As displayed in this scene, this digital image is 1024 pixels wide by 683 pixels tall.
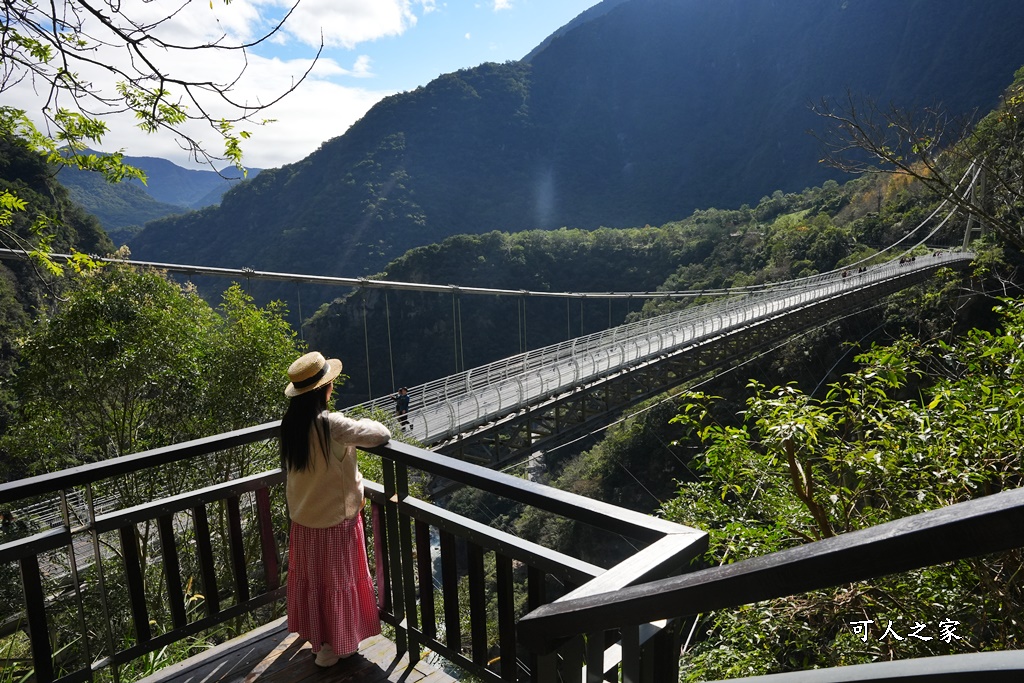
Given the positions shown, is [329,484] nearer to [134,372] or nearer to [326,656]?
[326,656]

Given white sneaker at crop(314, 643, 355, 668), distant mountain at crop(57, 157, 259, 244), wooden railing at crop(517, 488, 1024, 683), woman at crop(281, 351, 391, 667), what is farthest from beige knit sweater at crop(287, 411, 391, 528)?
wooden railing at crop(517, 488, 1024, 683)

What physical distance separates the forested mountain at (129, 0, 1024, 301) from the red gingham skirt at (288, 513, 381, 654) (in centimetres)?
3081

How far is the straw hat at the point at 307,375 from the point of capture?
5.26ft

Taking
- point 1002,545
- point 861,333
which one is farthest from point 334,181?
point 1002,545

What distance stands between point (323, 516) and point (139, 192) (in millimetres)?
40900

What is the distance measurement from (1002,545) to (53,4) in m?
2.25

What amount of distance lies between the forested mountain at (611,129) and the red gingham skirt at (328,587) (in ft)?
101

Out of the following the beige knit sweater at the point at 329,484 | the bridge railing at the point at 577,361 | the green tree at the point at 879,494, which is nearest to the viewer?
the beige knit sweater at the point at 329,484

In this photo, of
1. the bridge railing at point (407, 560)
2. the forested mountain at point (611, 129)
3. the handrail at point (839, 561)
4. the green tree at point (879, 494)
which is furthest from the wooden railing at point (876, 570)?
the forested mountain at point (611, 129)

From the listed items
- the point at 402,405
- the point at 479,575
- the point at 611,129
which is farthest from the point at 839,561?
the point at 611,129

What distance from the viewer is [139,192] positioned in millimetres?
36031

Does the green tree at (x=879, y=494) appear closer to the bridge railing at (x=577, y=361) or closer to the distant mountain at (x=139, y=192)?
the distant mountain at (x=139, y=192)

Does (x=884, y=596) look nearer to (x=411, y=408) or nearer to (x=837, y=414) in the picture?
(x=837, y=414)

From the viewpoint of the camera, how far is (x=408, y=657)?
1.70m
